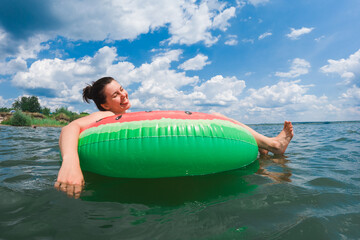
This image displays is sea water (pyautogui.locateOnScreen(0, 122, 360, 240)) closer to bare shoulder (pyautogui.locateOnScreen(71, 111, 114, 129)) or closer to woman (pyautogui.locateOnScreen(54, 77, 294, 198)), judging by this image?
woman (pyautogui.locateOnScreen(54, 77, 294, 198))

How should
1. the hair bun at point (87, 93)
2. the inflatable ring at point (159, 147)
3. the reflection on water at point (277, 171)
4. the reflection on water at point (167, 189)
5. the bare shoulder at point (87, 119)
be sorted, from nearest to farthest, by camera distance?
the reflection on water at point (167, 189)
the inflatable ring at point (159, 147)
the reflection on water at point (277, 171)
the bare shoulder at point (87, 119)
the hair bun at point (87, 93)

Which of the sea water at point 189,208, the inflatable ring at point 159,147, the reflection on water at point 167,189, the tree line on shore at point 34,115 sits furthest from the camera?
the tree line on shore at point 34,115

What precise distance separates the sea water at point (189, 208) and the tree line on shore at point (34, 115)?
2057cm

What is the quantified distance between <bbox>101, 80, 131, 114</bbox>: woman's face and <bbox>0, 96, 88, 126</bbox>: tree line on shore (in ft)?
65.8

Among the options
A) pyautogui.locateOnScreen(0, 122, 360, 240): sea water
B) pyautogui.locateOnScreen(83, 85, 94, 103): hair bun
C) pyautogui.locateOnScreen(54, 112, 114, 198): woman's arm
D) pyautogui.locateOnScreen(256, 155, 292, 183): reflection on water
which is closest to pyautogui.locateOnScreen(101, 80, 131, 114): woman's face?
pyautogui.locateOnScreen(83, 85, 94, 103): hair bun

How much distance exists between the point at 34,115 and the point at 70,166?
30.5m

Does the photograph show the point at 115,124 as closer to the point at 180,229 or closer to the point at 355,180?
the point at 180,229

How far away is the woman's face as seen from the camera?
10.1ft

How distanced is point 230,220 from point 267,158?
7.66ft

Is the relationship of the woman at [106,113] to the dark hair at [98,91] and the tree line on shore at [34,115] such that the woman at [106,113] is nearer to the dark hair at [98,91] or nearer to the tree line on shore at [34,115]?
the dark hair at [98,91]

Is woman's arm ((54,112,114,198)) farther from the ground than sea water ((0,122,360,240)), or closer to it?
farther from the ground

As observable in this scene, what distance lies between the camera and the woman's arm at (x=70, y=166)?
1.72m

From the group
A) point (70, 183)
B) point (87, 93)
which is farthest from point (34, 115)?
point (70, 183)

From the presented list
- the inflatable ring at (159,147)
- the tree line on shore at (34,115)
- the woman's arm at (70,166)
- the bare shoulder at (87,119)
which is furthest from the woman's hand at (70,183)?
the tree line on shore at (34,115)
